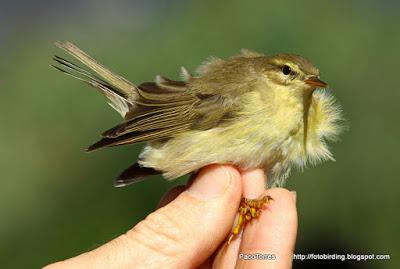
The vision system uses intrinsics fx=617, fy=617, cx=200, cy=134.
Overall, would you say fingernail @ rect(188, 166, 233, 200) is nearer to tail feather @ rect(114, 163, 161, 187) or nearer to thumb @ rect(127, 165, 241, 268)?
thumb @ rect(127, 165, 241, 268)

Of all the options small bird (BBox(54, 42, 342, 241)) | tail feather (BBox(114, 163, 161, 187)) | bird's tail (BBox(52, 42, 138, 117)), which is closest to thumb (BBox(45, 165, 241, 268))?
small bird (BBox(54, 42, 342, 241))

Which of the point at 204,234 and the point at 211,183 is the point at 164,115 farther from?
the point at 204,234

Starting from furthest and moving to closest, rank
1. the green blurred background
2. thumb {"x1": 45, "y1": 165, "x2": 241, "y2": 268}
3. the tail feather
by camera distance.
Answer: the green blurred background, the tail feather, thumb {"x1": 45, "y1": 165, "x2": 241, "y2": 268}

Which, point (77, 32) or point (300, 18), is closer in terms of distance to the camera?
point (300, 18)

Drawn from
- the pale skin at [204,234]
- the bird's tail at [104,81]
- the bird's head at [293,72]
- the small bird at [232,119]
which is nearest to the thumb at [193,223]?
the pale skin at [204,234]

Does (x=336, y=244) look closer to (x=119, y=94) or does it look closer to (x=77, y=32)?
(x=119, y=94)

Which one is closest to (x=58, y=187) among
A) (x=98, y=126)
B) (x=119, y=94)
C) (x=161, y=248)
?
(x=98, y=126)

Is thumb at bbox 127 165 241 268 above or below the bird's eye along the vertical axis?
below

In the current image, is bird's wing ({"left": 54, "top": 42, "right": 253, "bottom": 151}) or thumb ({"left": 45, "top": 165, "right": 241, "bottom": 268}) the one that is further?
bird's wing ({"left": 54, "top": 42, "right": 253, "bottom": 151})
